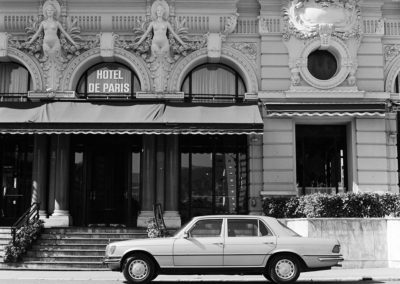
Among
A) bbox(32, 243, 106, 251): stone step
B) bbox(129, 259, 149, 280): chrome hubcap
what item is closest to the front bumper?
bbox(129, 259, 149, 280): chrome hubcap

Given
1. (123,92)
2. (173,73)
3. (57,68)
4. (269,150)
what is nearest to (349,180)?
(269,150)

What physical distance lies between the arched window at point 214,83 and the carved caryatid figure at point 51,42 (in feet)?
14.0

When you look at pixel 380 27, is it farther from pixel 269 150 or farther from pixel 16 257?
pixel 16 257

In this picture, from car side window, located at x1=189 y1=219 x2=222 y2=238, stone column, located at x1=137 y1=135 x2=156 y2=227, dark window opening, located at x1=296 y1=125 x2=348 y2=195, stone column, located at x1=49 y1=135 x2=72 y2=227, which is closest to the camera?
car side window, located at x1=189 y1=219 x2=222 y2=238

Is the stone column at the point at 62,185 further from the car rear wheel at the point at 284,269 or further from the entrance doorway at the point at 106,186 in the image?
the car rear wheel at the point at 284,269

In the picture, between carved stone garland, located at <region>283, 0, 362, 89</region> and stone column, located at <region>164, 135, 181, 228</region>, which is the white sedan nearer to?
stone column, located at <region>164, 135, 181, 228</region>

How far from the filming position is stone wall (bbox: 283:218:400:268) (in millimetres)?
15148

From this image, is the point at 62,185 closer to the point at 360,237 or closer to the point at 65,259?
the point at 65,259

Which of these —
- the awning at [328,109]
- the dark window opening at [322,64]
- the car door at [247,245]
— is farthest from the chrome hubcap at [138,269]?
the dark window opening at [322,64]

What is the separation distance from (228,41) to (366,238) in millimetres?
8481

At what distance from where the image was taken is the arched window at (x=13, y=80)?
20.0m

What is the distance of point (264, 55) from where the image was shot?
19547 mm

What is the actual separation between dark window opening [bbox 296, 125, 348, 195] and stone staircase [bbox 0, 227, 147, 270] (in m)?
6.17

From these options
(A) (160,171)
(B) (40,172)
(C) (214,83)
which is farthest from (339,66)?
(B) (40,172)
